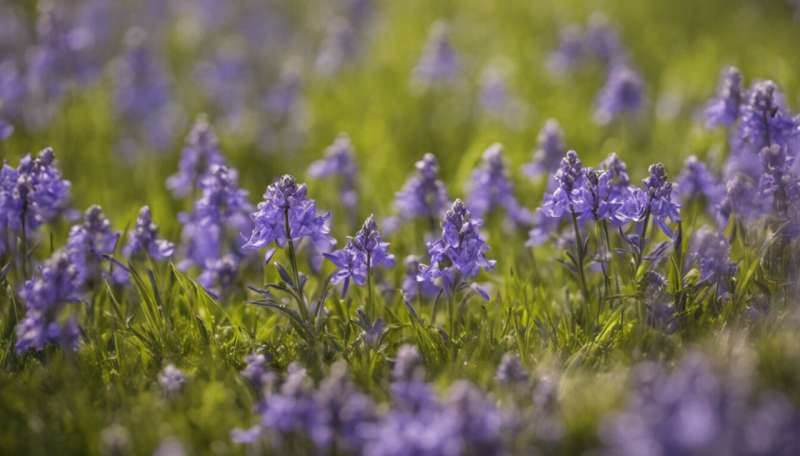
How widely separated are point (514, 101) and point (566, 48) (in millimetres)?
1052

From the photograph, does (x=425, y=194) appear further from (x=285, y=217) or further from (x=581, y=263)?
(x=285, y=217)

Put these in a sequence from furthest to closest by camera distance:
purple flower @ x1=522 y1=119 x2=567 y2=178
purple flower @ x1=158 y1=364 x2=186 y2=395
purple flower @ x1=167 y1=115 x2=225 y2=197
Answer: purple flower @ x1=522 y1=119 x2=567 y2=178, purple flower @ x1=167 y1=115 x2=225 y2=197, purple flower @ x1=158 y1=364 x2=186 y2=395

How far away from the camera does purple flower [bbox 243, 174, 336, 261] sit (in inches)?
154

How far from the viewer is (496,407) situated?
332 centimetres

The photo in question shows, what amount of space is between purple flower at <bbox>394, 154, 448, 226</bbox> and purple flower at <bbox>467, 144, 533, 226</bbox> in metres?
Result: 0.38

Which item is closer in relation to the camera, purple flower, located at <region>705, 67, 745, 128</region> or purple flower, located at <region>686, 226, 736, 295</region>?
purple flower, located at <region>686, 226, 736, 295</region>

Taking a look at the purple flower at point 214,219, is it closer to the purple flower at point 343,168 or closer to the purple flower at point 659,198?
the purple flower at point 343,168

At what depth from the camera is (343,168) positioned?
5.93 metres

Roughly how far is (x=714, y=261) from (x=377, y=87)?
5.21 metres

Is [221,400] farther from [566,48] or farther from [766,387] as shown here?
[566,48]

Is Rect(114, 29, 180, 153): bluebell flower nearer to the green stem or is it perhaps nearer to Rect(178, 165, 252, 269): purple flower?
Rect(178, 165, 252, 269): purple flower

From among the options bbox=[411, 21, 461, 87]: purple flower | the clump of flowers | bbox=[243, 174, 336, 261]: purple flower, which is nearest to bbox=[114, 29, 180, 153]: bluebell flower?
bbox=[411, 21, 461, 87]: purple flower

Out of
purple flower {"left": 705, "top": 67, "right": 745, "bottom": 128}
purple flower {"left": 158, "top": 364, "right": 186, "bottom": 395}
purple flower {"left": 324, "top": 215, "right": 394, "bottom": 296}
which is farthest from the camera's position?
purple flower {"left": 705, "top": 67, "right": 745, "bottom": 128}

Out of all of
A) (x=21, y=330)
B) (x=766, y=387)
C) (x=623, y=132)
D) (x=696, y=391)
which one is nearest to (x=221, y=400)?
(x=21, y=330)
